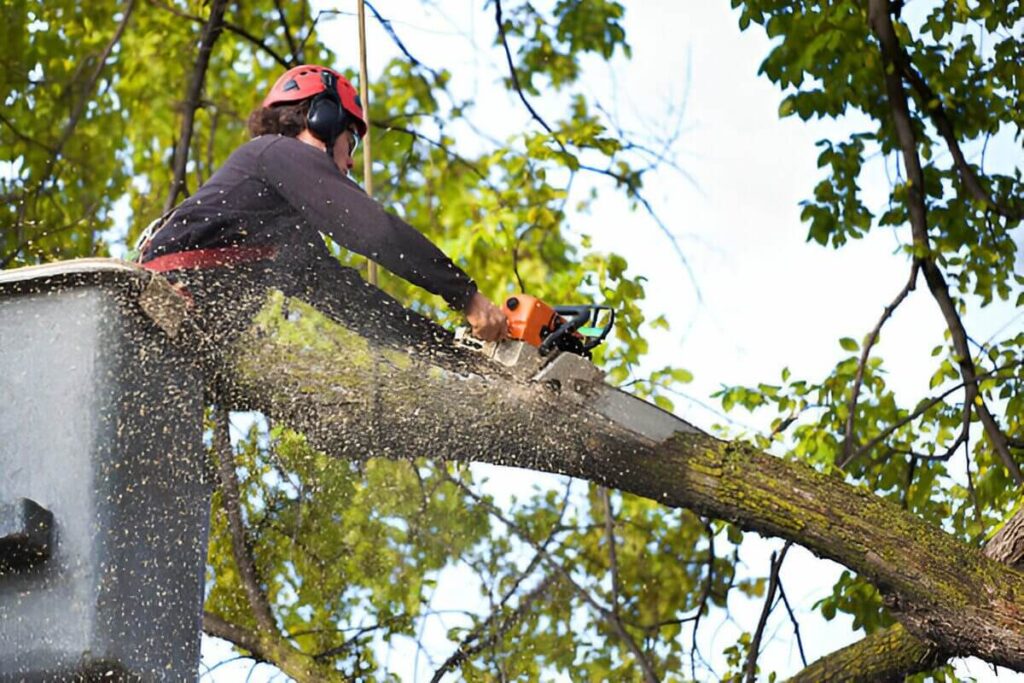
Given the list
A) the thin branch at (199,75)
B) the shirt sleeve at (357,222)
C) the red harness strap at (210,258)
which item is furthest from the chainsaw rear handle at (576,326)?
the thin branch at (199,75)

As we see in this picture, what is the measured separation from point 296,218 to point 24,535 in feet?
4.18

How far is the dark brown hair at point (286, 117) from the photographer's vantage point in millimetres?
4520

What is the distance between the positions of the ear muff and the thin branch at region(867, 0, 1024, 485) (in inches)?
121

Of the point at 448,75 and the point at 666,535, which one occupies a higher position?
the point at 448,75

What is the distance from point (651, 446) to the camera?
4.18 m

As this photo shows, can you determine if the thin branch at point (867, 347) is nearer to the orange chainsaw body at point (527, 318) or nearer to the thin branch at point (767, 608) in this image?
the thin branch at point (767, 608)

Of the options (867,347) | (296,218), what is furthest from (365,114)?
(867,347)

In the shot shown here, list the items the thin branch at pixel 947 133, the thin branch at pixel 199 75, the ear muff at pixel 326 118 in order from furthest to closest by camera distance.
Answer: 1. the thin branch at pixel 199 75
2. the thin branch at pixel 947 133
3. the ear muff at pixel 326 118

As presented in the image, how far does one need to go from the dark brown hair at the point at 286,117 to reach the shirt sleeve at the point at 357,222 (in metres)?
0.42

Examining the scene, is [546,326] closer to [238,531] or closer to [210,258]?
[210,258]

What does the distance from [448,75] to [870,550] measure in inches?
232

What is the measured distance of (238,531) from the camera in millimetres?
6199

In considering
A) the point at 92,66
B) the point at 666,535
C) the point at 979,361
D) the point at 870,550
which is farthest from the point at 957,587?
the point at 92,66

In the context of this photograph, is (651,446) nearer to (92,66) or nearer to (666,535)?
(666,535)
